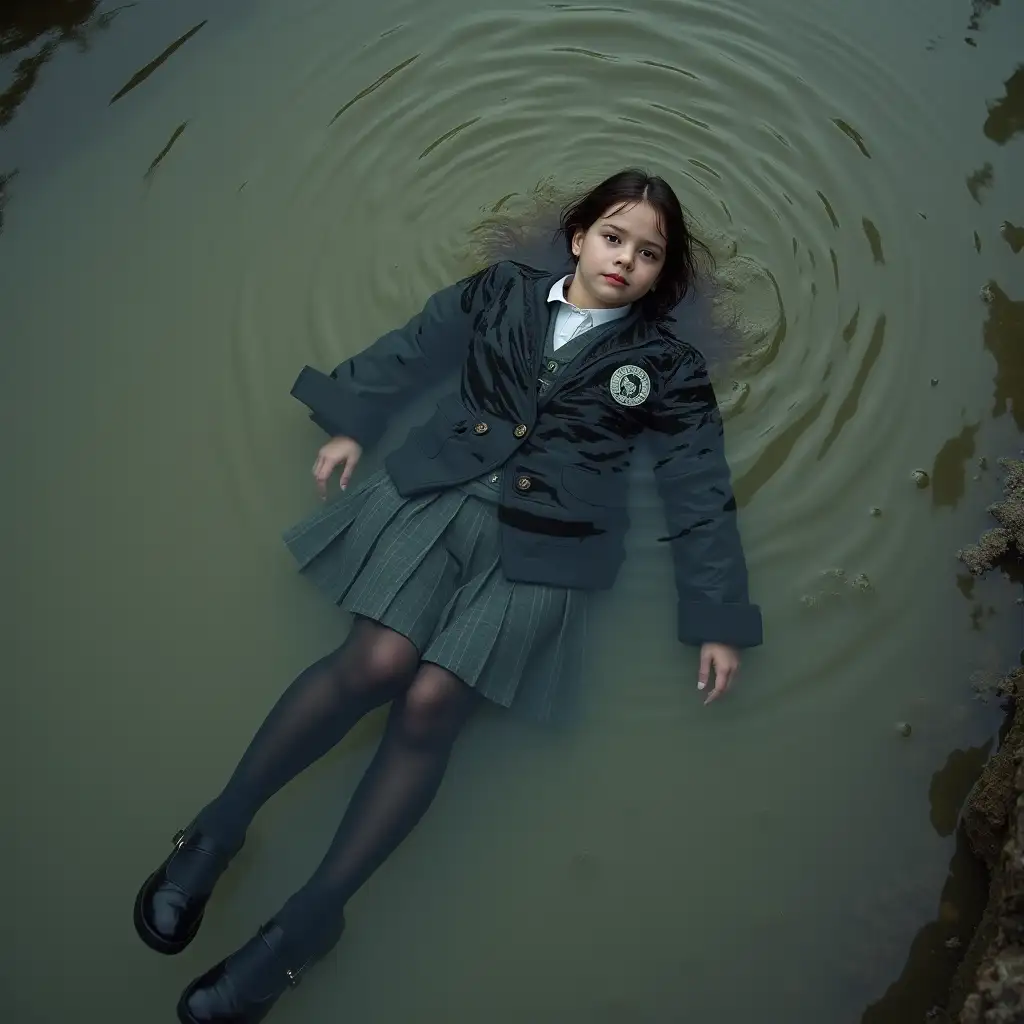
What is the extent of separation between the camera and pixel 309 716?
7.38 ft

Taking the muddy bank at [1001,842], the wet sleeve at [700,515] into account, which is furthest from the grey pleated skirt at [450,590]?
the muddy bank at [1001,842]

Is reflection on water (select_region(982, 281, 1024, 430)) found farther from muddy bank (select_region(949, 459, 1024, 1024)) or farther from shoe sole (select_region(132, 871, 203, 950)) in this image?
shoe sole (select_region(132, 871, 203, 950))

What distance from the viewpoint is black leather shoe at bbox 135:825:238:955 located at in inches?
83.8

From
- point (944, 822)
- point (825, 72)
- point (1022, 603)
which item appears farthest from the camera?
point (825, 72)

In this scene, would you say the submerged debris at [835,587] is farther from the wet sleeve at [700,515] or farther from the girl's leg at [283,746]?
the girl's leg at [283,746]

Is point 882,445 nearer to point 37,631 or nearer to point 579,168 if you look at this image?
point 579,168

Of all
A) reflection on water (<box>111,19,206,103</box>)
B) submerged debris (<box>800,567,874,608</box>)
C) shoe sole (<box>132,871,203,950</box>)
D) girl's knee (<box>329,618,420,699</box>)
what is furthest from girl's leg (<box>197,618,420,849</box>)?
reflection on water (<box>111,19,206,103</box>)

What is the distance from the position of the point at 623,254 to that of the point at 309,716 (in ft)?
3.81

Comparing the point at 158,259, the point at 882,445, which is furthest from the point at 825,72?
the point at 158,259

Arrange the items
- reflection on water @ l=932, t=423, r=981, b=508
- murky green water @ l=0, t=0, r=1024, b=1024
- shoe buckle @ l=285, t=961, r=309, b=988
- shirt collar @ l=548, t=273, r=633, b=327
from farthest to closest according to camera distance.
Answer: reflection on water @ l=932, t=423, r=981, b=508 < shirt collar @ l=548, t=273, r=633, b=327 < murky green water @ l=0, t=0, r=1024, b=1024 < shoe buckle @ l=285, t=961, r=309, b=988

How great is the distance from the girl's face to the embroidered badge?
0.16 m

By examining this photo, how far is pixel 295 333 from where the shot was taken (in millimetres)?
2902

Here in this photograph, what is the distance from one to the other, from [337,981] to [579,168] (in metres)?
2.14

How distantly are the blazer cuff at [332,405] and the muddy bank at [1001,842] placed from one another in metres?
1.45
